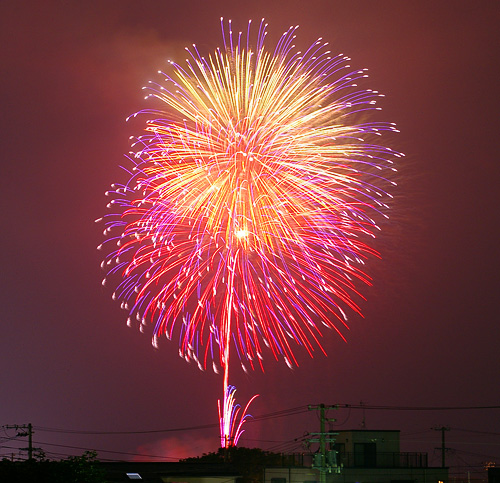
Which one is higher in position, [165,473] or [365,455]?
[365,455]

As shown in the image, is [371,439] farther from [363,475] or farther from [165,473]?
[165,473]

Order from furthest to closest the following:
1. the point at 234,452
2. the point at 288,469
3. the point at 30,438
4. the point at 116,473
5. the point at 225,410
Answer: the point at 234,452 < the point at 30,438 < the point at 288,469 < the point at 116,473 < the point at 225,410

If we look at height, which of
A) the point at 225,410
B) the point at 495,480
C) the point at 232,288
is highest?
the point at 232,288

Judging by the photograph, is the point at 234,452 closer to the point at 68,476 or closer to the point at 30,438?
the point at 30,438

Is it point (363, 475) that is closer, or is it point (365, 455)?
point (363, 475)

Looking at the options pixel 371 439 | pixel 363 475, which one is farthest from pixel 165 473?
pixel 371 439

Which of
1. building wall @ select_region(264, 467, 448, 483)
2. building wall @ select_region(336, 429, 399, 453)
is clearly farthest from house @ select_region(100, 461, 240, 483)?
building wall @ select_region(336, 429, 399, 453)

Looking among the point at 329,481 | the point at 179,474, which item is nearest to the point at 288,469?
the point at 329,481

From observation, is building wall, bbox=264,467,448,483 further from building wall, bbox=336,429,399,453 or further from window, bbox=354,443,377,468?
building wall, bbox=336,429,399,453

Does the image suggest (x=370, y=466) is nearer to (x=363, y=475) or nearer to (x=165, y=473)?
(x=363, y=475)

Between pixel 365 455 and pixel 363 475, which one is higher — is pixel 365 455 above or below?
above

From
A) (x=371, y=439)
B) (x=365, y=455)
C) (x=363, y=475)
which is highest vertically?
(x=371, y=439)
